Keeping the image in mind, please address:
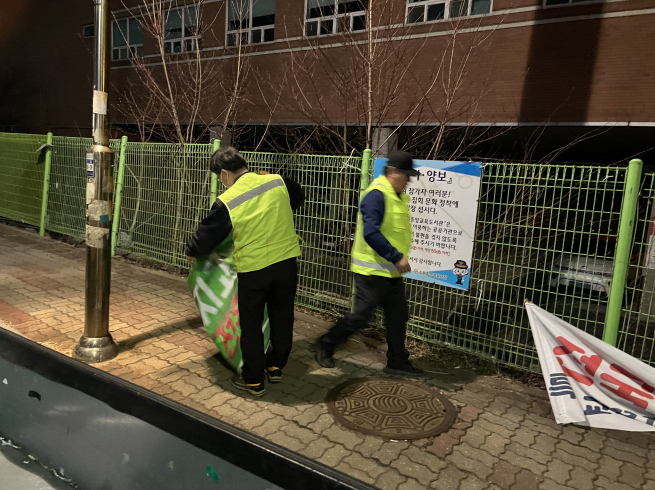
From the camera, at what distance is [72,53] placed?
1856 centimetres

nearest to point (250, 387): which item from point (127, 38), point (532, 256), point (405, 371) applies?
point (405, 371)

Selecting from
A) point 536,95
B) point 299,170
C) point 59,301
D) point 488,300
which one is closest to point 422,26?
point 536,95

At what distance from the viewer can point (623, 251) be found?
3.51m

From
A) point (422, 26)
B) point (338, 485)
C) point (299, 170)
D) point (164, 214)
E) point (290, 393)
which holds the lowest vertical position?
point (290, 393)

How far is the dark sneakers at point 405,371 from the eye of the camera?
405cm

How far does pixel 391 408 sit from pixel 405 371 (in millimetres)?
616

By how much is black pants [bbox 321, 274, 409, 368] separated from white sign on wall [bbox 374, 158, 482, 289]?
67 centimetres

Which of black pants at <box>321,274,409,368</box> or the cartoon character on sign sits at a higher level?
the cartoon character on sign

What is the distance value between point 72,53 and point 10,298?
16522mm

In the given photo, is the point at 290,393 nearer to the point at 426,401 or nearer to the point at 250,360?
the point at 250,360

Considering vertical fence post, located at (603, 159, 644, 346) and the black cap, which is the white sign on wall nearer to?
the black cap

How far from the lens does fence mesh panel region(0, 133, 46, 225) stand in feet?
30.7

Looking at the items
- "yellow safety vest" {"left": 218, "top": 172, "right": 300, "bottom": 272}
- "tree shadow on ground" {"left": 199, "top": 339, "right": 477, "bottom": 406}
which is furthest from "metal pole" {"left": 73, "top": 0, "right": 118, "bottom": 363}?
"yellow safety vest" {"left": 218, "top": 172, "right": 300, "bottom": 272}

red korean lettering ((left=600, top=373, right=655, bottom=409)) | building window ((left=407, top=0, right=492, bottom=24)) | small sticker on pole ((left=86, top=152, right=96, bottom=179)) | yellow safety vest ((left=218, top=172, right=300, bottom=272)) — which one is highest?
building window ((left=407, top=0, right=492, bottom=24))
